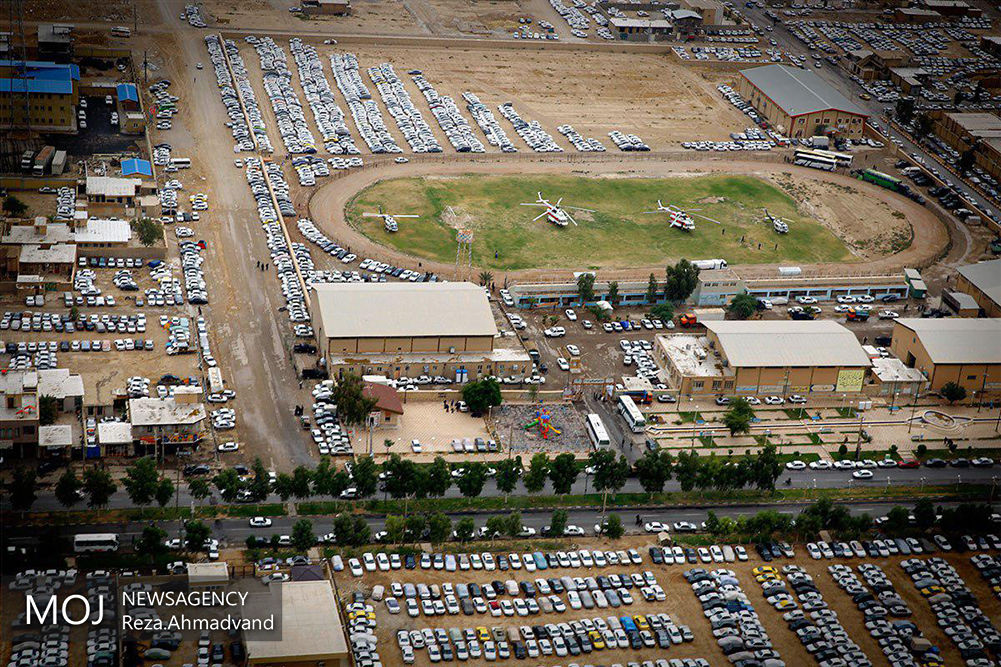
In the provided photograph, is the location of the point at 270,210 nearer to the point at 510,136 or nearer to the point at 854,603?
the point at 510,136

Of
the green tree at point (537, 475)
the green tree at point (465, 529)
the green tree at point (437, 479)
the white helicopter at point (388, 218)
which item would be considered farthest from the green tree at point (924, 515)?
the white helicopter at point (388, 218)

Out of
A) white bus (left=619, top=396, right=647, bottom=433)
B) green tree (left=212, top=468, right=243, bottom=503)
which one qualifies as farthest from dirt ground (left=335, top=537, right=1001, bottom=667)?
white bus (left=619, top=396, right=647, bottom=433)

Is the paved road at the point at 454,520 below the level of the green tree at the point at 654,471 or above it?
below

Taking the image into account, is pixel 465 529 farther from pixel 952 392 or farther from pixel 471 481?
pixel 952 392

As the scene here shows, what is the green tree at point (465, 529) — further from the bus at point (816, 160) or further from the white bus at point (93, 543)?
the bus at point (816, 160)

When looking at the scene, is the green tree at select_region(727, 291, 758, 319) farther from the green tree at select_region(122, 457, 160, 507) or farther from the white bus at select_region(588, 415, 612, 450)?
the green tree at select_region(122, 457, 160, 507)

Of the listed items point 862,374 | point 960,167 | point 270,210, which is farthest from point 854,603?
point 960,167
